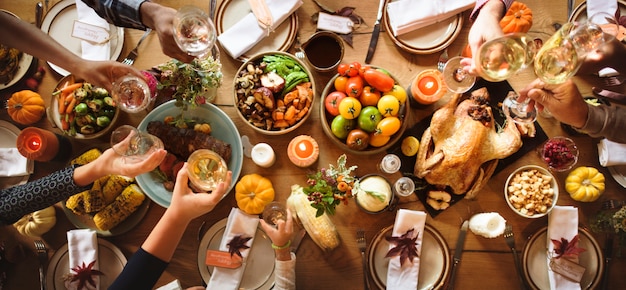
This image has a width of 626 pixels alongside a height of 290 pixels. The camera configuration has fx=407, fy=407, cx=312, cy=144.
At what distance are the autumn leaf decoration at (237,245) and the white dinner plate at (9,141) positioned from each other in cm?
128

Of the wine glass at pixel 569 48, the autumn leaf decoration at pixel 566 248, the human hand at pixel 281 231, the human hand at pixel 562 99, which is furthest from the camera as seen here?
the autumn leaf decoration at pixel 566 248

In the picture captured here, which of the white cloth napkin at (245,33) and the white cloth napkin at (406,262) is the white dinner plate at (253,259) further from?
the white cloth napkin at (245,33)

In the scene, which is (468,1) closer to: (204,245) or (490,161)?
(490,161)

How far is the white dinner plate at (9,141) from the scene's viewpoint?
2.36 m

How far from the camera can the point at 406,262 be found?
2154mm

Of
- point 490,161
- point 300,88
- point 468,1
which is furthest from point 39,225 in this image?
point 468,1

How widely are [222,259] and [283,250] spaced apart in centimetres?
35

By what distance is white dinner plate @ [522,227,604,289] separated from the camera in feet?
7.16

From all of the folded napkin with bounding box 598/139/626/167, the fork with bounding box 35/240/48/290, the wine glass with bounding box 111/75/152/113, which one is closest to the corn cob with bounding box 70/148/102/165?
the wine glass with bounding box 111/75/152/113

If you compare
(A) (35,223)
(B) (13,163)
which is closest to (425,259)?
(A) (35,223)

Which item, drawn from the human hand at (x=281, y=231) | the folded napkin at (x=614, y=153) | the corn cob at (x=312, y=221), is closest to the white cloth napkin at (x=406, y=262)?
the corn cob at (x=312, y=221)

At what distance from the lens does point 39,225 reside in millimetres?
2229

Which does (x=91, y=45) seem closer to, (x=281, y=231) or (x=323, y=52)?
(x=323, y=52)

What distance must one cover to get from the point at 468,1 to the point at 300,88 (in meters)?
1.05
